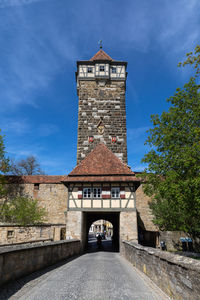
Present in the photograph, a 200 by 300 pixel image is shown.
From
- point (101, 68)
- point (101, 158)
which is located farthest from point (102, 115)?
point (101, 158)

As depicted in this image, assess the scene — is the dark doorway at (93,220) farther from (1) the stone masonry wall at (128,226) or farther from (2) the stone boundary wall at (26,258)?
(2) the stone boundary wall at (26,258)

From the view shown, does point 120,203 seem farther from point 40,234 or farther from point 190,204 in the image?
point 40,234

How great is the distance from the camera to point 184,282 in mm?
3773

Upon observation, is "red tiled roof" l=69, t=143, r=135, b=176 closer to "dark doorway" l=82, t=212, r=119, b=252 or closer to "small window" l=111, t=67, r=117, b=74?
"dark doorway" l=82, t=212, r=119, b=252

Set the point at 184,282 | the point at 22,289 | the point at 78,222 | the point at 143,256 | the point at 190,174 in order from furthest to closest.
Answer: the point at 78,222 < the point at 190,174 < the point at 143,256 < the point at 22,289 < the point at 184,282

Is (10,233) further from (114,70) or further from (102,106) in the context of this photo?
(114,70)

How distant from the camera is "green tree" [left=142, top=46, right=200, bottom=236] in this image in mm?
9812

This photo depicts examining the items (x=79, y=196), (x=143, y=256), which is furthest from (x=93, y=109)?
(x=143, y=256)

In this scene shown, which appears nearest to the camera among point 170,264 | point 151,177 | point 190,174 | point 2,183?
point 170,264

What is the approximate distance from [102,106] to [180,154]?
14.1 m

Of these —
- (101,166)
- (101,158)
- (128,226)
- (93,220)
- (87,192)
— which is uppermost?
(101,158)

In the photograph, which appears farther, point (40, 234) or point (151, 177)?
point (40, 234)

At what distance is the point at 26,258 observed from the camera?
19.6ft

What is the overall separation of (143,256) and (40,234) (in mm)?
11065
